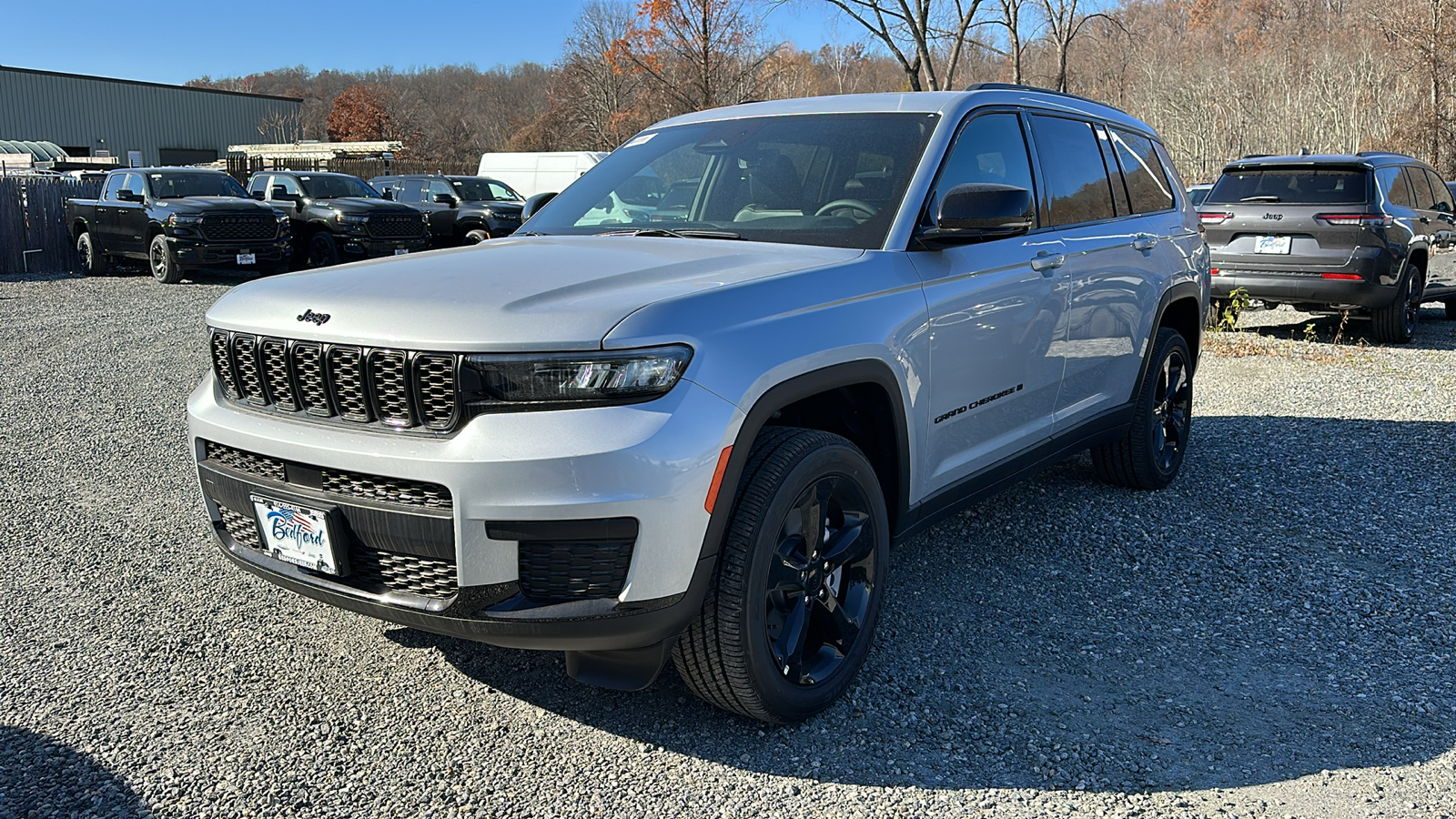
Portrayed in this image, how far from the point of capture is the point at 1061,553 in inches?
186

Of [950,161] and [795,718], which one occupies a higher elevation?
[950,161]

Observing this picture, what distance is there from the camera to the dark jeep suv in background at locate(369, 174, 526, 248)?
20250mm

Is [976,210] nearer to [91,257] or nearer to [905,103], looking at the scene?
[905,103]

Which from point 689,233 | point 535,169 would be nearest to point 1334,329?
point 689,233

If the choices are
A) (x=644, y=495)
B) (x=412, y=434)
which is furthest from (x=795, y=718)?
(x=412, y=434)

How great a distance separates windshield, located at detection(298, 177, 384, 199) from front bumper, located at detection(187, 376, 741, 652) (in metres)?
17.9

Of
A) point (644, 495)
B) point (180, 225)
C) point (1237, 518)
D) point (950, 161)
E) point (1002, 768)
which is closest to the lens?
point (644, 495)

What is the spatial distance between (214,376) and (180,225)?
49.8ft

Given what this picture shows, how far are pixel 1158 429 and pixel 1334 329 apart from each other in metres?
7.73

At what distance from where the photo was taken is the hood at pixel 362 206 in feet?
60.7

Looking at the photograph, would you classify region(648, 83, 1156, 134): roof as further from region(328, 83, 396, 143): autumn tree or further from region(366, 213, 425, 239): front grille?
region(328, 83, 396, 143): autumn tree

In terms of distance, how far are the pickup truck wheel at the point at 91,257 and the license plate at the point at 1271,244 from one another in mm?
17723

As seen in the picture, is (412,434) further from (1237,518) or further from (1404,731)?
(1237,518)

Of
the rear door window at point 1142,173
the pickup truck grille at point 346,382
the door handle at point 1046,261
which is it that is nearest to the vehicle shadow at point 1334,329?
the rear door window at point 1142,173
